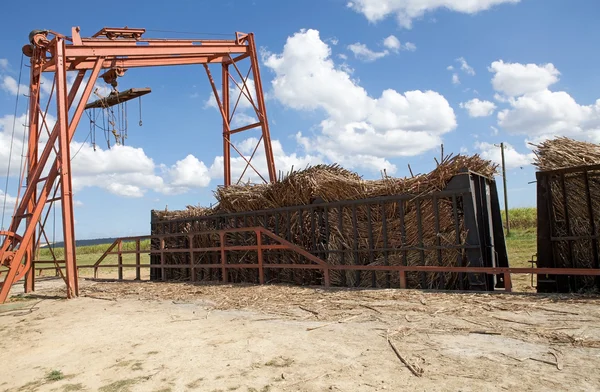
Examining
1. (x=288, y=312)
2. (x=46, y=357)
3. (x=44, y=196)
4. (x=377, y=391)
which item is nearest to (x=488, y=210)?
(x=288, y=312)

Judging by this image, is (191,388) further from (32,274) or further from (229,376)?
(32,274)

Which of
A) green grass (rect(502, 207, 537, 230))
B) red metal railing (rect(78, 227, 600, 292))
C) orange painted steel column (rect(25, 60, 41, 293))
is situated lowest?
red metal railing (rect(78, 227, 600, 292))

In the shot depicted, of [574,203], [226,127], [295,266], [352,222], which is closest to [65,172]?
[295,266]

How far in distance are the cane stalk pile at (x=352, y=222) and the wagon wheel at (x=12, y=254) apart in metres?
4.80

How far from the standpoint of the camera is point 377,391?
3.80 meters

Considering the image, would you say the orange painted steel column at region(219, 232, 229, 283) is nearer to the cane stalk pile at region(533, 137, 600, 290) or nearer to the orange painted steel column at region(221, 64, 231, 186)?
the orange painted steel column at region(221, 64, 231, 186)

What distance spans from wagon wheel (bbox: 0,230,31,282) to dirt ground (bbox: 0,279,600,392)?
297 centimetres

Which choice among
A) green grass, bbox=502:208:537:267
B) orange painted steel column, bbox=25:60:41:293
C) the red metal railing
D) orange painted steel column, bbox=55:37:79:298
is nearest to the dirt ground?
the red metal railing

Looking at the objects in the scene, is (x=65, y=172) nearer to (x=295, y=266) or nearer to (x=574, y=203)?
(x=295, y=266)

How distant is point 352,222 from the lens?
407 inches

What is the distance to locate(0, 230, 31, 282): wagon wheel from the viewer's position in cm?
1138

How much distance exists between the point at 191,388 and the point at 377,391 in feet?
5.63

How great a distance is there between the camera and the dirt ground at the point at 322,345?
4.09 meters

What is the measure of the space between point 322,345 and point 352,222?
5282 mm
